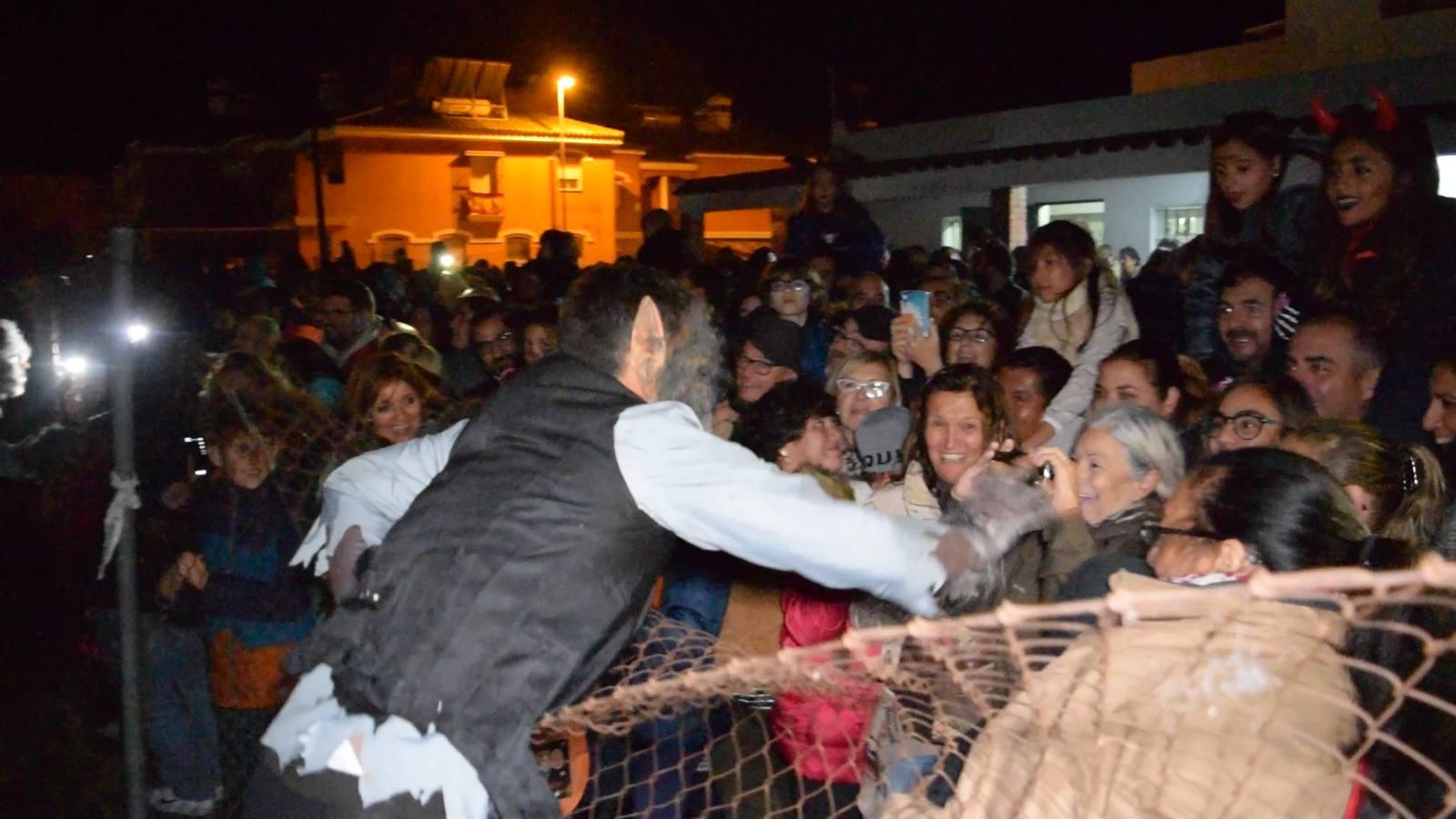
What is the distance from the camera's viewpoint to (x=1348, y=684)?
6.84 ft

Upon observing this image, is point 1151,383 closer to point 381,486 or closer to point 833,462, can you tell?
point 833,462

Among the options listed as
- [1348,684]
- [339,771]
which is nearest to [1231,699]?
[1348,684]

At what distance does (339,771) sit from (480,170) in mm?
33031

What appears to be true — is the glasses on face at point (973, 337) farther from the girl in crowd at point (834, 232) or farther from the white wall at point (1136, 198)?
the white wall at point (1136, 198)

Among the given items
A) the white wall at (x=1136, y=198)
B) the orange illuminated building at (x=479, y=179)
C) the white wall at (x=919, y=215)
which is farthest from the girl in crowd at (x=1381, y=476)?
the orange illuminated building at (x=479, y=179)

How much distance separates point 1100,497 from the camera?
3.57 m

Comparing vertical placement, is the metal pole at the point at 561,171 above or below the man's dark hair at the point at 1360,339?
above

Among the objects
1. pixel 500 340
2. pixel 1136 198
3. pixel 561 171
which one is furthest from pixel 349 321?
pixel 561 171

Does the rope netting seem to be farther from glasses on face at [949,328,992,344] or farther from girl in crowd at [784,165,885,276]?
girl in crowd at [784,165,885,276]

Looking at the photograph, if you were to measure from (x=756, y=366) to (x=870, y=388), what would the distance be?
2.86ft

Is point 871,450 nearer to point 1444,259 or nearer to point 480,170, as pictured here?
point 1444,259

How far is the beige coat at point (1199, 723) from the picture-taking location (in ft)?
6.32

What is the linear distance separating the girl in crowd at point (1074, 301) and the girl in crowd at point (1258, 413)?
1.18 metres

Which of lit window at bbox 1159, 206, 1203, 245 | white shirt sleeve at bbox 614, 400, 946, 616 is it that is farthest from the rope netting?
lit window at bbox 1159, 206, 1203, 245
